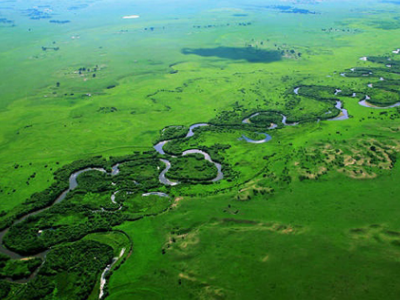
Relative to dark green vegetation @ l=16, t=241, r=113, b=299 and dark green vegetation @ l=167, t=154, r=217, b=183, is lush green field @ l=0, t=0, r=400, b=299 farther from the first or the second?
dark green vegetation @ l=167, t=154, r=217, b=183

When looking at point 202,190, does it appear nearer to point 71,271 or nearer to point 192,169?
point 192,169

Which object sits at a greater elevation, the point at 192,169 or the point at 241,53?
the point at 241,53

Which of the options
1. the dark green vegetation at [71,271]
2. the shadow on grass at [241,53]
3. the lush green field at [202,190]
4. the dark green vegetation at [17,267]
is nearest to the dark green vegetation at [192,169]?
the lush green field at [202,190]

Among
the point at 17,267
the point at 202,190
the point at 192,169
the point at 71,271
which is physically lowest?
the point at 71,271

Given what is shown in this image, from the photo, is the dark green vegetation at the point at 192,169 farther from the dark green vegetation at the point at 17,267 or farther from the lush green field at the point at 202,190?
the dark green vegetation at the point at 17,267

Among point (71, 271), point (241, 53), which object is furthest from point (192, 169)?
point (241, 53)

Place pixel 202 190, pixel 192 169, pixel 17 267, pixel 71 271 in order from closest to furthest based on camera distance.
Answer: pixel 71 271 → pixel 17 267 → pixel 202 190 → pixel 192 169

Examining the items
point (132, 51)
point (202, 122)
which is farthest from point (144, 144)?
point (132, 51)

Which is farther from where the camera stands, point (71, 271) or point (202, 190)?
point (202, 190)

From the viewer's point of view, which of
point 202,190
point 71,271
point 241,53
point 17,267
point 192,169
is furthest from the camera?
point 241,53
